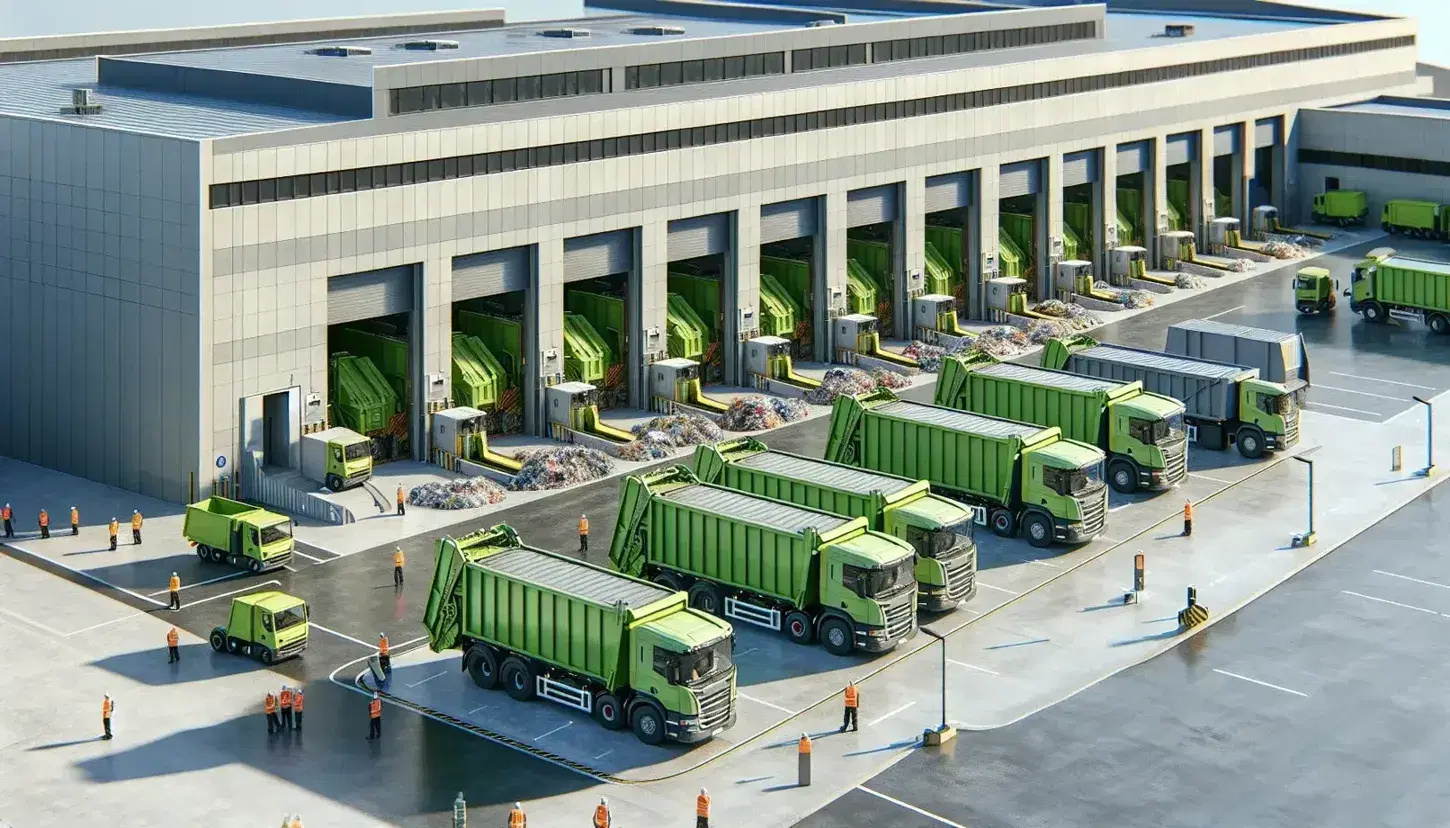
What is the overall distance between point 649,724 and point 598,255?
35.8 m

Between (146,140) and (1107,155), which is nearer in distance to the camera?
(146,140)

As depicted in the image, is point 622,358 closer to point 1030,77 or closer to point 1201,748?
point 1030,77

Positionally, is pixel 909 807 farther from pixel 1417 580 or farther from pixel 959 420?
pixel 959 420

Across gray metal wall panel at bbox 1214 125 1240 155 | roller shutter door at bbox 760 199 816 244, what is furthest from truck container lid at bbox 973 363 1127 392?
gray metal wall panel at bbox 1214 125 1240 155

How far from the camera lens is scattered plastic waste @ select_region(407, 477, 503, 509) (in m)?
70.9

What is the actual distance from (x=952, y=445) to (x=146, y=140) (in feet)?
100

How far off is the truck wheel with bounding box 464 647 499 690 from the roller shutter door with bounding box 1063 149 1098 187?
62321mm

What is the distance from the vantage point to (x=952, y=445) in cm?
6831

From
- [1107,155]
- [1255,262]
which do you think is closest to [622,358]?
[1107,155]

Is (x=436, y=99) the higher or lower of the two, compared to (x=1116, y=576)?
higher

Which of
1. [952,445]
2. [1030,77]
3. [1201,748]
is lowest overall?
[1201,748]

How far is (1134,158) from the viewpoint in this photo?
113312mm

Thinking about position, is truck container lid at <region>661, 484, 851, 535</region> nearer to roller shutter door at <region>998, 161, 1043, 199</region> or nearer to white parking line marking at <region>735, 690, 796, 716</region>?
white parking line marking at <region>735, 690, 796, 716</region>

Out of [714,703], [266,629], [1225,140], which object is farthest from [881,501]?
[1225,140]
